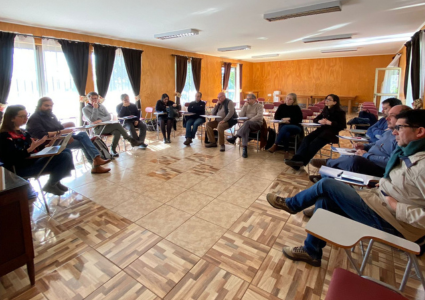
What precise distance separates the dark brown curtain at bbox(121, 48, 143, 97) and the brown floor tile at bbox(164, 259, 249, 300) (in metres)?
6.42

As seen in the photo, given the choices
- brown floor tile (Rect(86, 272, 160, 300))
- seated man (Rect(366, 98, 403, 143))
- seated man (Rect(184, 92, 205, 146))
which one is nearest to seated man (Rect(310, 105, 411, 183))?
seated man (Rect(366, 98, 403, 143))

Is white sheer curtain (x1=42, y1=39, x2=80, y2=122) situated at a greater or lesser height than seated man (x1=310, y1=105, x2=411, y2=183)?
Answer: greater

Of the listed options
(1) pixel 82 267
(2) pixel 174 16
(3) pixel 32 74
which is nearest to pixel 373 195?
(1) pixel 82 267

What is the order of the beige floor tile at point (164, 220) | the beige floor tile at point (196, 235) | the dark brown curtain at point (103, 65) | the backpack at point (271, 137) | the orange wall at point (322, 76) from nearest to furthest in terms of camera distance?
the beige floor tile at point (196, 235), the beige floor tile at point (164, 220), the backpack at point (271, 137), the dark brown curtain at point (103, 65), the orange wall at point (322, 76)

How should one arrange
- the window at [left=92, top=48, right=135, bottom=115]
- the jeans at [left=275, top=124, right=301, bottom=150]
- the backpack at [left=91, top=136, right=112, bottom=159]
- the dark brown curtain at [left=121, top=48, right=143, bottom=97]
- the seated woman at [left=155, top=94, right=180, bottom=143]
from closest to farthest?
the backpack at [left=91, top=136, right=112, bottom=159] → the jeans at [left=275, top=124, right=301, bottom=150] → the seated woman at [left=155, top=94, right=180, bottom=143] → the window at [left=92, top=48, right=135, bottom=115] → the dark brown curtain at [left=121, top=48, right=143, bottom=97]

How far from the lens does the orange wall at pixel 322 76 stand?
35.9 feet

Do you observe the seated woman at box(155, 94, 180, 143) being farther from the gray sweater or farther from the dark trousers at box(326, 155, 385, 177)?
the dark trousers at box(326, 155, 385, 177)

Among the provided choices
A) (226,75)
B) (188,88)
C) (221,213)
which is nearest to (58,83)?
(188,88)

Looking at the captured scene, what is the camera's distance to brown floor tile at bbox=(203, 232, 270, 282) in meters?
1.81

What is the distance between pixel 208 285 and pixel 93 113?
159 inches

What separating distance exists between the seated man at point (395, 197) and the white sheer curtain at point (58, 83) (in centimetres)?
593

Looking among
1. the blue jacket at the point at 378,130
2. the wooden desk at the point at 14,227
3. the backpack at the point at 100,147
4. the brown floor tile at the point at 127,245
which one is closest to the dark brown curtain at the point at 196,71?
the backpack at the point at 100,147

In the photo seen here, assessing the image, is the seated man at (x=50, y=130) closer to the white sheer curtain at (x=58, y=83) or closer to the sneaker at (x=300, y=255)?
the white sheer curtain at (x=58, y=83)

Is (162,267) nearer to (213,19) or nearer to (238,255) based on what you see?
(238,255)
